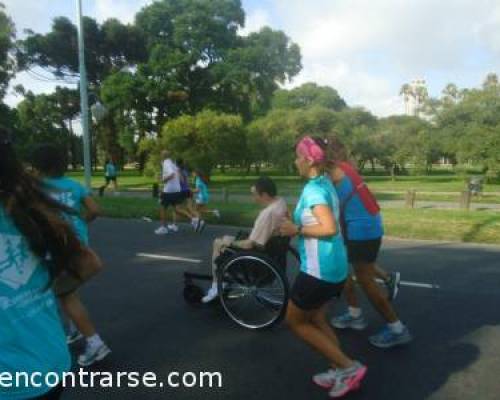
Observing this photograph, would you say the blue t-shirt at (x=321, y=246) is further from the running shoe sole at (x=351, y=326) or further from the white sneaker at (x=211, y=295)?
the white sneaker at (x=211, y=295)

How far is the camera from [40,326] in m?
1.81

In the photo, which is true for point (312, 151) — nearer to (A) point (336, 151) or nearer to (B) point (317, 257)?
(B) point (317, 257)

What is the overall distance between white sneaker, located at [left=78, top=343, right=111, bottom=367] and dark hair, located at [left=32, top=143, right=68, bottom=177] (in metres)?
1.38

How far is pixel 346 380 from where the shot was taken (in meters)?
3.50

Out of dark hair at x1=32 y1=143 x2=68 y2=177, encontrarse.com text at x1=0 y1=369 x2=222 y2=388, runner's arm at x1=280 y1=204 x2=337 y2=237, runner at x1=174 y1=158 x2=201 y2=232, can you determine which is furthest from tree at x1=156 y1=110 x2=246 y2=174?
runner's arm at x1=280 y1=204 x2=337 y2=237

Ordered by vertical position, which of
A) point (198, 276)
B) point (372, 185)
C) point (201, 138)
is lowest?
point (372, 185)

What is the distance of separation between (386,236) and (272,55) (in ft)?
116

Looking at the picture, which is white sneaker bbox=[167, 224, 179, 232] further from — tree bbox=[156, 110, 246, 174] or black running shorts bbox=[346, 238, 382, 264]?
tree bbox=[156, 110, 246, 174]

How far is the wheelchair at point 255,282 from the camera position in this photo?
486cm

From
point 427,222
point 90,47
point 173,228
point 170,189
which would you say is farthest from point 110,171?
point 90,47

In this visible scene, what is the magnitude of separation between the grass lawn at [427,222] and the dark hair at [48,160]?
329 inches

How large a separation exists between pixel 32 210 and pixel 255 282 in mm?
3496

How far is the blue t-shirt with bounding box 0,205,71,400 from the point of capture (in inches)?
67.9

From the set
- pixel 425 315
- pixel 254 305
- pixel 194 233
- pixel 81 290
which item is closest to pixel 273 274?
pixel 254 305
